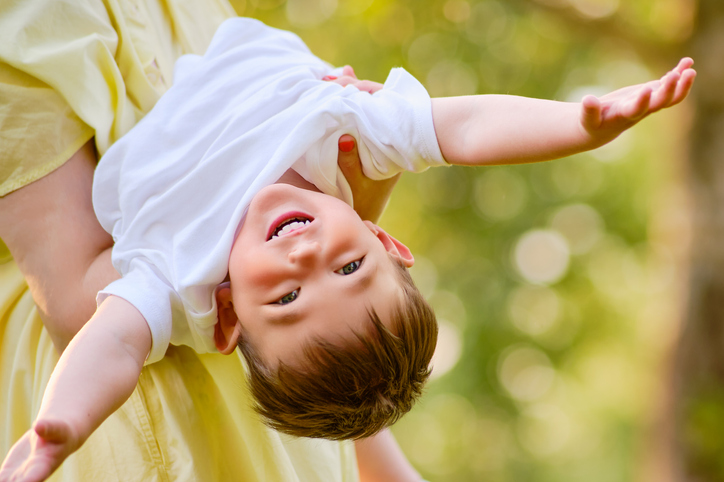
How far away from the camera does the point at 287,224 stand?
0.96 meters

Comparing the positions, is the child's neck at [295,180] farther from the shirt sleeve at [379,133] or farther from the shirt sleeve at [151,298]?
the shirt sleeve at [151,298]

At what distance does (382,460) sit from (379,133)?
753 mm

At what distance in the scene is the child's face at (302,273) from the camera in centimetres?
92

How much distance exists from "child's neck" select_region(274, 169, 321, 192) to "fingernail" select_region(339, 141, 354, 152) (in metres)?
0.08

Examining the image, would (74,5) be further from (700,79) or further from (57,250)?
(700,79)

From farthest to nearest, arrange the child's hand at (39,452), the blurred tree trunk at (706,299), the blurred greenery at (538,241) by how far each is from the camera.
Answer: the blurred greenery at (538,241) → the blurred tree trunk at (706,299) → the child's hand at (39,452)

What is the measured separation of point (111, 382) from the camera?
819 millimetres

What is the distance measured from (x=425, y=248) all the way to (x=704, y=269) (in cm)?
185

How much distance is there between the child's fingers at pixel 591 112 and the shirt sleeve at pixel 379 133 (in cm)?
23

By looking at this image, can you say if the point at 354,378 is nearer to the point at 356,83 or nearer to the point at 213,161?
the point at 213,161

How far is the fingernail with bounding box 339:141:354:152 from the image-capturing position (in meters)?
1.00

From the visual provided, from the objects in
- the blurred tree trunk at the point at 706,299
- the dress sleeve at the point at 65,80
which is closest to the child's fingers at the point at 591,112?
the dress sleeve at the point at 65,80

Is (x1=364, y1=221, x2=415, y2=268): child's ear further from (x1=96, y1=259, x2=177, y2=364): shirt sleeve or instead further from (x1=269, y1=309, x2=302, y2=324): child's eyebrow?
(x1=96, y1=259, x2=177, y2=364): shirt sleeve

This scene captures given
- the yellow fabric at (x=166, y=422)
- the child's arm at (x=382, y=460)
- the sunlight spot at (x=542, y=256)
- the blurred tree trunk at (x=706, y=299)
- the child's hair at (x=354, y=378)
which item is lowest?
the sunlight spot at (x=542, y=256)
